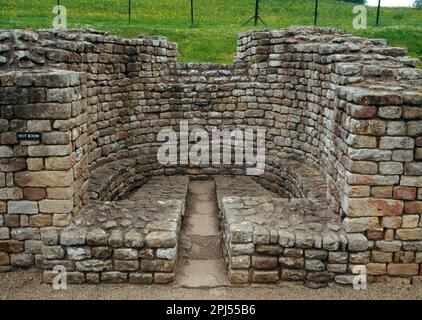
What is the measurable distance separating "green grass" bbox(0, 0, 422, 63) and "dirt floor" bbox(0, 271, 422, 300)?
443 inches

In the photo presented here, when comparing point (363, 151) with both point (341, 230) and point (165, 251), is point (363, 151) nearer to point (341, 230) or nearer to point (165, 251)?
point (341, 230)

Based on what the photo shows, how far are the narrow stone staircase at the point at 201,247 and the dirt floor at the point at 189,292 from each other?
0.22 metres

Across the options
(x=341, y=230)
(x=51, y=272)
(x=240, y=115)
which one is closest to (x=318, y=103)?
(x=240, y=115)

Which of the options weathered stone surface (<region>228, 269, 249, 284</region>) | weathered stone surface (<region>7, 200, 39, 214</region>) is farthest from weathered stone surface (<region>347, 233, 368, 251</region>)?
weathered stone surface (<region>7, 200, 39, 214</region>)

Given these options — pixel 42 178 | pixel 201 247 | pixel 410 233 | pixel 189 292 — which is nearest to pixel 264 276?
pixel 189 292

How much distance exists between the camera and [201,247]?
7.21 m

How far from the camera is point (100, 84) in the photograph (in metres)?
9.01

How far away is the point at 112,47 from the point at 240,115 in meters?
3.49

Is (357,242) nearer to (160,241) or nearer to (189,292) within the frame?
(189,292)

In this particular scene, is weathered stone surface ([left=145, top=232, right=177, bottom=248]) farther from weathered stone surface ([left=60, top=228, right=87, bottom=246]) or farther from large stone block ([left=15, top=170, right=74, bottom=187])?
large stone block ([left=15, top=170, right=74, bottom=187])

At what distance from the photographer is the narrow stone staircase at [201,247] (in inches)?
245

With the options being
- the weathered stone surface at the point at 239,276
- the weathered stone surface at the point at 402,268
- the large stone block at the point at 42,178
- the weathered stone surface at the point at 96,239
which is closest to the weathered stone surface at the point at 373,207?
the weathered stone surface at the point at 402,268

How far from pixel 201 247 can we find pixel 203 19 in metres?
20.1

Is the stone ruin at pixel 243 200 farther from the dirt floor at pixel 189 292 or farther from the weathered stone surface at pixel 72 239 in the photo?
the dirt floor at pixel 189 292
